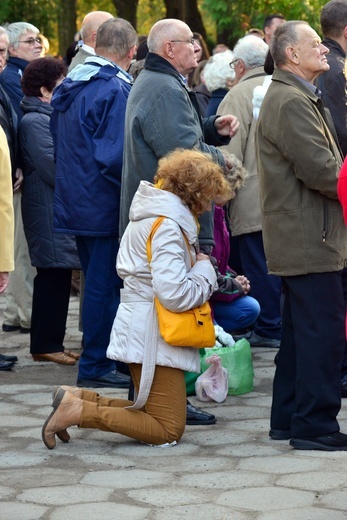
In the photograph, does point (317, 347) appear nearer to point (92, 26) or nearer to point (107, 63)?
point (107, 63)

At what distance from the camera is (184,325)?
18.6 feet

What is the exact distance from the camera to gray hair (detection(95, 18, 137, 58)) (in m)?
7.30

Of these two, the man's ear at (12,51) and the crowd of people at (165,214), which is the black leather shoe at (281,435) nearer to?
the crowd of people at (165,214)

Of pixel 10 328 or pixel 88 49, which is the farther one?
pixel 10 328

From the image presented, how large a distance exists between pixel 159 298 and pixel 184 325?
0.58ft

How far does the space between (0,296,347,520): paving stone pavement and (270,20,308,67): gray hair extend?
1881 mm

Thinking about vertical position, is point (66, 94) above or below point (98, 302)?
above

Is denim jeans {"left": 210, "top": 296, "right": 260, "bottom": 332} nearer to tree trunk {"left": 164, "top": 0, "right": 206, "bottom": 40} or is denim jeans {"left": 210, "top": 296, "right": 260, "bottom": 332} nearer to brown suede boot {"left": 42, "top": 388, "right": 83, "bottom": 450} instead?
brown suede boot {"left": 42, "top": 388, "right": 83, "bottom": 450}

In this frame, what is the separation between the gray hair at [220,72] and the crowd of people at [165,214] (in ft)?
4.41

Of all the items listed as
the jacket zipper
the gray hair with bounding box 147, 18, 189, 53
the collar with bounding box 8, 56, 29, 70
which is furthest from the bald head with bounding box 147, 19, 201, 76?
the collar with bounding box 8, 56, 29, 70

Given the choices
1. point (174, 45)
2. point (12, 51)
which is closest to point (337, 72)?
point (174, 45)

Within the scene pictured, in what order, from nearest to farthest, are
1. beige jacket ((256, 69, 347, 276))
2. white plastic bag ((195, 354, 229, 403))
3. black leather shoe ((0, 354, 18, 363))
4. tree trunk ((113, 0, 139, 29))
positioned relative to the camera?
A: beige jacket ((256, 69, 347, 276)) → white plastic bag ((195, 354, 229, 403)) → black leather shoe ((0, 354, 18, 363)) → tree trunk ((113, 0, 139, 29))

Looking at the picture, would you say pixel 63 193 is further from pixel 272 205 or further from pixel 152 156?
pixel 272 205

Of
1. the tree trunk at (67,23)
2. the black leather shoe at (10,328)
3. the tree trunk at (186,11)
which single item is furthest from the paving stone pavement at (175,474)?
the tree trunk at (67,23)
